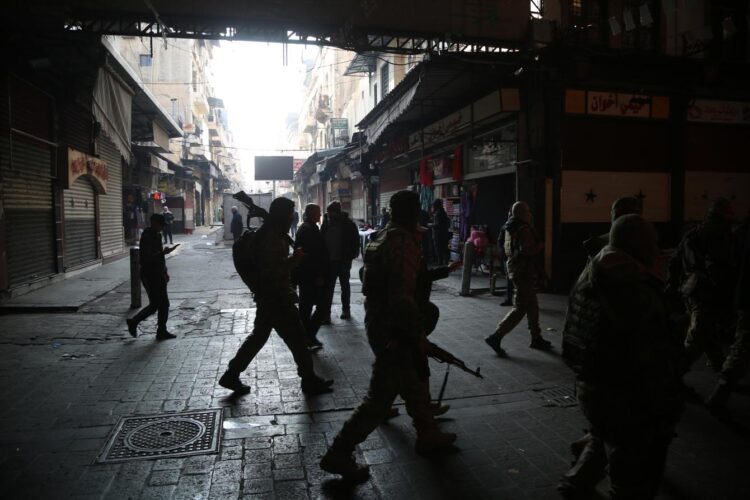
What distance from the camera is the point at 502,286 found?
1125 cm

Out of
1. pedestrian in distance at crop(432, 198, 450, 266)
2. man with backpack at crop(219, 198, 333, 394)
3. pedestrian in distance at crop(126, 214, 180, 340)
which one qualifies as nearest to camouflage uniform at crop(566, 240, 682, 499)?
man with backpack at crop(219, 198, 333, 394)

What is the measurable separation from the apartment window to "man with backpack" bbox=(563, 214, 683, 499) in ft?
72.4

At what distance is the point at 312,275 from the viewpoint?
21.2 feet

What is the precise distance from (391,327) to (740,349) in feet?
9.98

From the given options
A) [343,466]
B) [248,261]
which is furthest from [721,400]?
[248,261]

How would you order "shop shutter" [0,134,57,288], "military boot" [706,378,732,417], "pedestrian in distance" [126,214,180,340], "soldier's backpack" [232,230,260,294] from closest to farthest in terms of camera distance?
"military boot" [706,378,732,417]
"soldier's backpack" [232,230,260,294]
"pedestrian in distance" [126,214,180,340]
"shop shutter" [0,134,57,288]

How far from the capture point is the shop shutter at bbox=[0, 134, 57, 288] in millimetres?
9688

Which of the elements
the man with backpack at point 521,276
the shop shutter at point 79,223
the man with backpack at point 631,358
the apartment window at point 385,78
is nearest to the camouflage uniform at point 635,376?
the man with backpack at point 631,358

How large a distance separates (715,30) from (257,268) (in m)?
12.4

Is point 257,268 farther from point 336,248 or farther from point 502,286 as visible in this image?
point 502,286

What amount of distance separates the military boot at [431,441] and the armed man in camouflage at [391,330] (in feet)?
0.85

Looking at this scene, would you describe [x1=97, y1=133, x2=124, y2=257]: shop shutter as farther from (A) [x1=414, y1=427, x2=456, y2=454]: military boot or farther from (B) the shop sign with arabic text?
(A) [x1=414, y1=427, x2=456, y2=454]: military boot

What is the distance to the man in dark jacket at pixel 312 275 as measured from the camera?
6.45 meters

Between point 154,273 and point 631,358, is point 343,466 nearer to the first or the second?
point 631,358
